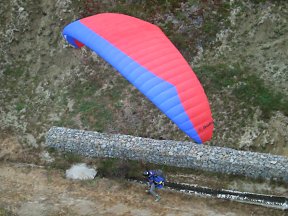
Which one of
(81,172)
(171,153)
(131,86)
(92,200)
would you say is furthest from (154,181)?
(131,86)

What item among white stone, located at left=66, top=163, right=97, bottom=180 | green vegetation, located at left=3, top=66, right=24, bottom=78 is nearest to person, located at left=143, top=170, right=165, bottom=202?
white stone, located at left=66, top=163, right=97, bottom=180

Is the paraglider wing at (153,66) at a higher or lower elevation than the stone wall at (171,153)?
higher

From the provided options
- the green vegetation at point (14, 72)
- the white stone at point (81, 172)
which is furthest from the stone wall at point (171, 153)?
the green vegetation at point (14, 72)

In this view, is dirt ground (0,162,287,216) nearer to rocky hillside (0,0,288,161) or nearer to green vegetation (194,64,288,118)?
rocky hillside (0,0,288,161)

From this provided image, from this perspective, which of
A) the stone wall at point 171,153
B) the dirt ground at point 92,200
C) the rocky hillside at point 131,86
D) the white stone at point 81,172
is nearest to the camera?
the dirt ground at point 92,200

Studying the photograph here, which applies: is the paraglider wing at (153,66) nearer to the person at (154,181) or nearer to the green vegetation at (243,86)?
the person at (154,181)

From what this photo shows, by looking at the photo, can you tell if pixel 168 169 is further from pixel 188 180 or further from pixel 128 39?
pixel 128 39
